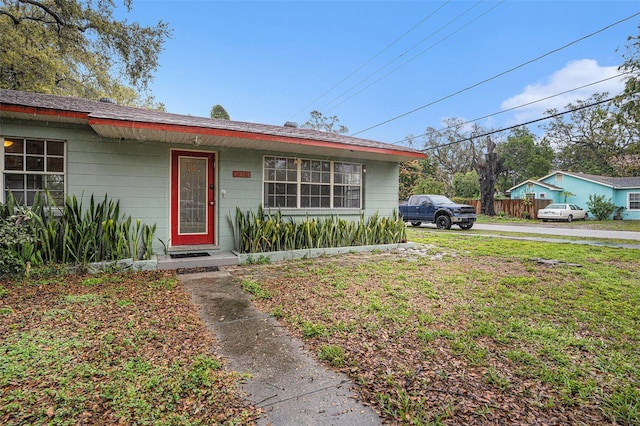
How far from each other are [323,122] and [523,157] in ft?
76.5

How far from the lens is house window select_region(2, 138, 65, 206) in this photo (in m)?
5.29

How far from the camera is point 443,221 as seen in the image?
14.9 metres

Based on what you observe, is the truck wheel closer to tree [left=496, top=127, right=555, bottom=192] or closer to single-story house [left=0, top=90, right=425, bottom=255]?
single-story house [left=0, top=90, right=425, bottom=255]

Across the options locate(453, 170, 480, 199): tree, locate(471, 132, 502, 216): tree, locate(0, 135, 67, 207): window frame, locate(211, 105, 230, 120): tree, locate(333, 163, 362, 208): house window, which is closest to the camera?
locate(0, 135, 67, 207): window frame

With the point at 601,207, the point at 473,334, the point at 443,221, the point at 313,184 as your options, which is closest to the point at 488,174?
the point at 601,207

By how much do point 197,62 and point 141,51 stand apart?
3955mm

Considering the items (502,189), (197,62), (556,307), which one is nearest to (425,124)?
(502,189)

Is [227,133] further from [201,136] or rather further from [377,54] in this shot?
[377,54]

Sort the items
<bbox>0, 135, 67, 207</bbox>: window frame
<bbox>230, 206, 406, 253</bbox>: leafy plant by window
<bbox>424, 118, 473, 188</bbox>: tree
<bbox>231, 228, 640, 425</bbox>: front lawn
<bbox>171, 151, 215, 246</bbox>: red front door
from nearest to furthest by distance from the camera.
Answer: <bbox>231, 228, 640, 425</bbox>: front lawn, <bbox>0, 135, 67, 207</bbox>: window frame, <bbox>171, 151, 215, 246</bbox>: red front door, <bbox>230, 206, 406, 253</bbox>: leafy plant by window, <bbox>424, 118, 473, 188</bbox>: tree

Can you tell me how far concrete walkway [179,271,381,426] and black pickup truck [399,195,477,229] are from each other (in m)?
12.8

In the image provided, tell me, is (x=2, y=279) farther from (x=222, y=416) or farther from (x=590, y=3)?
(x=590, y=3)

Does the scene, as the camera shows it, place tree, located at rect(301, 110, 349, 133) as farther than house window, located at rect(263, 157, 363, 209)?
Yes

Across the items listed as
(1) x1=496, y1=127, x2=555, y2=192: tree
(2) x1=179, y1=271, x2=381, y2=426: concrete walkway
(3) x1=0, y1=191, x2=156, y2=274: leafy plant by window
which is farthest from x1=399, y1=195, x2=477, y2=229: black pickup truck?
(1) x1=496, y1=127, x2=555, y2=192: tree

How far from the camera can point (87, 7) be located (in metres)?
9.81
